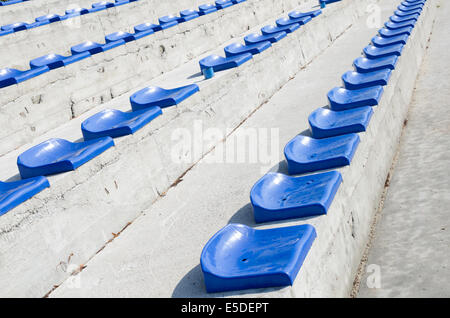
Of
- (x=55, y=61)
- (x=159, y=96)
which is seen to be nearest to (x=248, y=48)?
(x=159, y=96)

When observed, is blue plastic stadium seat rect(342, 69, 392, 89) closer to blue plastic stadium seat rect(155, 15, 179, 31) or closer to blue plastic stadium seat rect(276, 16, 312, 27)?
blue plastic stadium seat rect(276, 16, 312, 27)

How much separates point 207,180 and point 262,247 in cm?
183

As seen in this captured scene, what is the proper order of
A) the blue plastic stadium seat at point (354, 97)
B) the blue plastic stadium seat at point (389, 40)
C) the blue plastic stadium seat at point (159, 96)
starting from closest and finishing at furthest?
the blue plastic stadium seat at point (159, 96) → the blue plastic stadium seat at point (354, 97) → the blue plastic stadium seat at point (389, 40)

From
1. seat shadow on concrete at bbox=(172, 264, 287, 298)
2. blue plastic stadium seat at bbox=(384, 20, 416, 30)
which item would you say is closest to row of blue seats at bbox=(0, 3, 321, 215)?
seat shadow on concrete at bbox=(172, 264, 287, 298)

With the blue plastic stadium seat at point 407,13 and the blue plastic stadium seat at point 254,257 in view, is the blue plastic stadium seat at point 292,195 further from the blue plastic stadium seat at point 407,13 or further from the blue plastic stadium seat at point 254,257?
the blue plastic stadium seat at point 407,13

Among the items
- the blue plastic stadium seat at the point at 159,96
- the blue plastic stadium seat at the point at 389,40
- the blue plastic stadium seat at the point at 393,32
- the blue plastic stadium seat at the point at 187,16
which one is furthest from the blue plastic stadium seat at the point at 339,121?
the blue plastic stadium seat at the point at 187,16

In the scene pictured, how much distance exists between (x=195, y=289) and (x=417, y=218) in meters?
2.19

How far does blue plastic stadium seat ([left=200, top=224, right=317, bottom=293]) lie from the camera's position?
120 inches

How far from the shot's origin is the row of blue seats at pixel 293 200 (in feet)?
10.3

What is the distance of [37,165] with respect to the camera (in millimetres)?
4555

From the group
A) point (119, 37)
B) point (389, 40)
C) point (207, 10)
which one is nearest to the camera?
point (119, 37)

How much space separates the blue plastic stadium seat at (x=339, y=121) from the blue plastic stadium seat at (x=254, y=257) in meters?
1.99

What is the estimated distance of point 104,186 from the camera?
4602 millimetres

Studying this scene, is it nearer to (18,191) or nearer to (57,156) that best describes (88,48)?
(57,156)
